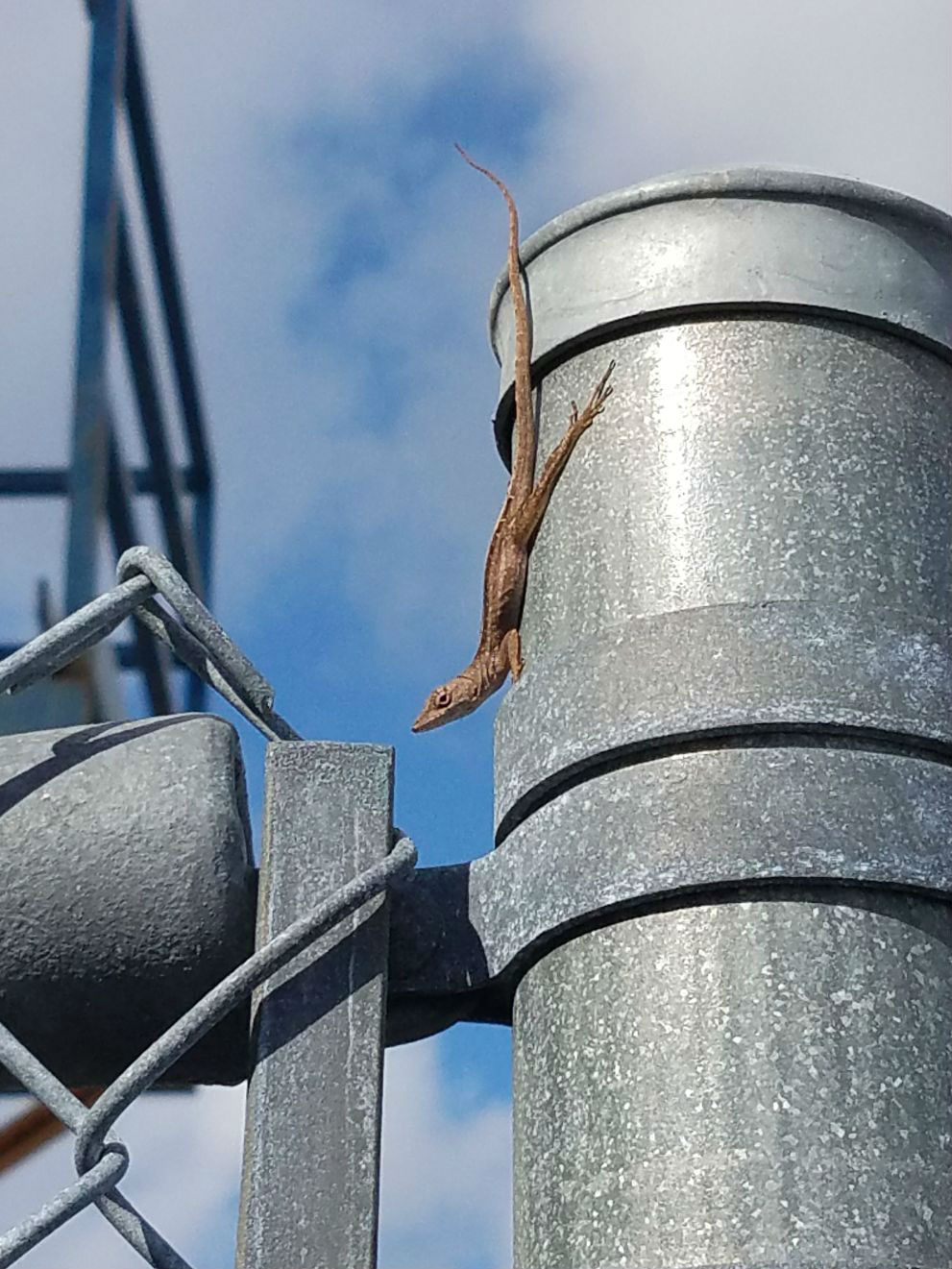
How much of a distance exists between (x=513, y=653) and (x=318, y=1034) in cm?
39

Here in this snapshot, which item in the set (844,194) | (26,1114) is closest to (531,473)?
(844,194)

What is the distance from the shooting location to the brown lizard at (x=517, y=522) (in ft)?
5.57

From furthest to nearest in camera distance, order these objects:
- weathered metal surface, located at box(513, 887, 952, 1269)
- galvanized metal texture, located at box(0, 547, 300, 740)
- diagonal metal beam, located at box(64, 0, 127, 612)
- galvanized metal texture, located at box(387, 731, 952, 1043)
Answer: diagonal metal beam, located at box(64, 0, 127, 612)
galvanized metal texture, located at box(0, 547, 300, 740)
galvanized metal texture, located at box(387, 731, 952, 1043)
weathered metal surface, located at box(513, 887, 952, 1269)

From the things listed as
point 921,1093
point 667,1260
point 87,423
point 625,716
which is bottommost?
point 667,1260

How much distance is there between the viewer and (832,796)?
→ 143cm

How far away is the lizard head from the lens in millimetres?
1818

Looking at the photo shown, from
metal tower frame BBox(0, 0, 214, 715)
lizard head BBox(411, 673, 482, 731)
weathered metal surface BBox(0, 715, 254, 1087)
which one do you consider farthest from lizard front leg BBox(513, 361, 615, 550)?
metal tower frame BBox(0, 0, 214, 715)

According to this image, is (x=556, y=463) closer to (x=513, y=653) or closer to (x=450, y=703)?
(x=513, y=653)

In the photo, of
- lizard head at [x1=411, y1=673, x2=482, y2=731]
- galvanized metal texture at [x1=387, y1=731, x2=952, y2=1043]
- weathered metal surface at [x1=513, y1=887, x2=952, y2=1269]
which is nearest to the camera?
weathered metal surface at [x1=513, y1=887, x2=952, y2=1269]

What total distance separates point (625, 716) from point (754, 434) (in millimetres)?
273

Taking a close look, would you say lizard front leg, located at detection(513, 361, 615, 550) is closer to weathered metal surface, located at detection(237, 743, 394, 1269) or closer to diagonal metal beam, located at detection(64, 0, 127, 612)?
weathered metal surface, located at detection(237, 743, 394, 1269)

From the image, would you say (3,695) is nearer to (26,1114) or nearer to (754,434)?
(754,434)

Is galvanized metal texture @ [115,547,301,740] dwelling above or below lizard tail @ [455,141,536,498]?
below

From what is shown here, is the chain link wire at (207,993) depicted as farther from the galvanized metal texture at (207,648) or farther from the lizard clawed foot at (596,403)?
the lizard clawed foot at (596,403)
